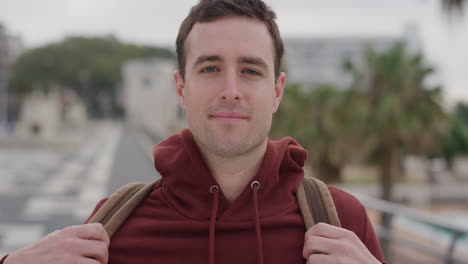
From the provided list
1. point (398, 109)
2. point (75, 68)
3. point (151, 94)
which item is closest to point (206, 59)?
point (398, 109)

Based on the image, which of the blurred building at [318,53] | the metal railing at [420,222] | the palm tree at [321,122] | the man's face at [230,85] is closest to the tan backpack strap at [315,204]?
the man's face at [230,85]

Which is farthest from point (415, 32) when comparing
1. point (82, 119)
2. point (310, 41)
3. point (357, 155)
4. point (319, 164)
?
point (357, 155)

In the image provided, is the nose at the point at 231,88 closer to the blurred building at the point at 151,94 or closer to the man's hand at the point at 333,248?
the man's hand at the point at 333,248

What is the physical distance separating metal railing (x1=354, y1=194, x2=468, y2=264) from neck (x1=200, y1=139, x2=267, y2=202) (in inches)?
120

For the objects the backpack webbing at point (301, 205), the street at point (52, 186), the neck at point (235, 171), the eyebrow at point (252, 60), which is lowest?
the street at point (52, 186)

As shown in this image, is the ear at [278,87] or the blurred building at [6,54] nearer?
the ear at [278,87]

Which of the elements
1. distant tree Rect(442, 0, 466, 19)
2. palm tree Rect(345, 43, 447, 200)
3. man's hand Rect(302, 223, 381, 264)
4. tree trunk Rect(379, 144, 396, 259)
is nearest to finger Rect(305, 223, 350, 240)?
man's hand Rect(302, 223, 381, 264)

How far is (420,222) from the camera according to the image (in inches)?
177

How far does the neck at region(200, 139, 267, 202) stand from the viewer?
160cm

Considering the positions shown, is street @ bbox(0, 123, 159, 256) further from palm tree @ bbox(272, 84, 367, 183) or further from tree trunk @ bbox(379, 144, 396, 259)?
tree trunk @ bbox(379, 144, 396, 259)

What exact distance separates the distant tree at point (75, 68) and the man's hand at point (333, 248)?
199ft

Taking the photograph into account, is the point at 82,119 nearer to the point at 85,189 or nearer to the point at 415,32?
the point at 85,189

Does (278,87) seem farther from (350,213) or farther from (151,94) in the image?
(151,94)

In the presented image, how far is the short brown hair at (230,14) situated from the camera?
152 centimetres
